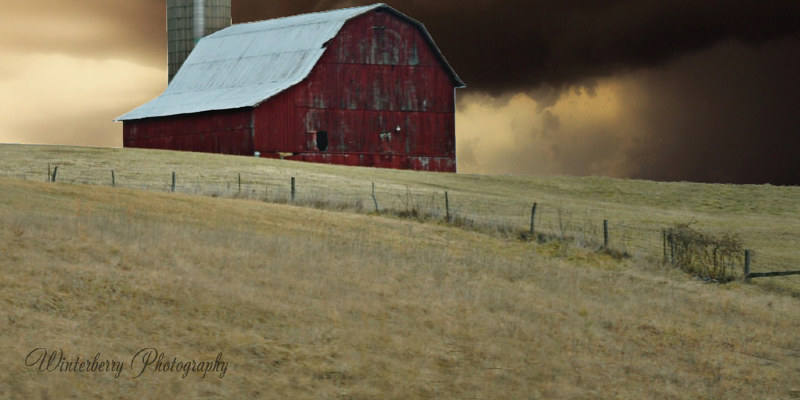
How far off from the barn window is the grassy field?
75.5 ft

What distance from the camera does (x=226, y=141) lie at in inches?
2121

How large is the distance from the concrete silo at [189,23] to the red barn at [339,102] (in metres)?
9.25

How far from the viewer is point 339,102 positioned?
54.2 meters

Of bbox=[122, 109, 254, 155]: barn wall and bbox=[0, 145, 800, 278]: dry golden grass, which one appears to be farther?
bbox=[122, 109, 254, 155]: barn wall

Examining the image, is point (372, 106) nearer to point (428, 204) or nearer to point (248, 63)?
point (248, 63)

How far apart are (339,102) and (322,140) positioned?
195 centimetres

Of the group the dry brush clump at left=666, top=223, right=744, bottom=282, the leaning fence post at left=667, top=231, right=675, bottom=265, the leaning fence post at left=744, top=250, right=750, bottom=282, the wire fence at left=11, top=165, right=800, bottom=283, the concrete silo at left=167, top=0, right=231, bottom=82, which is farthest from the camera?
the concrete silo at left=167, top=0, right=231, bottom=82

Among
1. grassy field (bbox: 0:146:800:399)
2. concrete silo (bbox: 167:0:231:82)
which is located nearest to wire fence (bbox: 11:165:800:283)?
grassy field (bbox: 0:146:800:399)

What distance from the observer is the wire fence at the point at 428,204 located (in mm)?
30703

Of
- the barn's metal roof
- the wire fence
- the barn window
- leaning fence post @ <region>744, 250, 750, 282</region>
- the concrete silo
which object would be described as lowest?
leaning fence post @ <region>744, 250, 750, 282</region>

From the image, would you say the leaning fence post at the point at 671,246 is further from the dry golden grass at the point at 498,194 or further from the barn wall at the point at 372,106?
the barn wall at the point at 372,106

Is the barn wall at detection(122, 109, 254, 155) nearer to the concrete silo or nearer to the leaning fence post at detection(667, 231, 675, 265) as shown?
the concrete silo

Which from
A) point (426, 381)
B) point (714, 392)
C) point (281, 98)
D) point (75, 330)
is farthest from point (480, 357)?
point (281, 98)

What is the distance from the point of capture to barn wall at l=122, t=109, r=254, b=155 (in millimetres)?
52906
